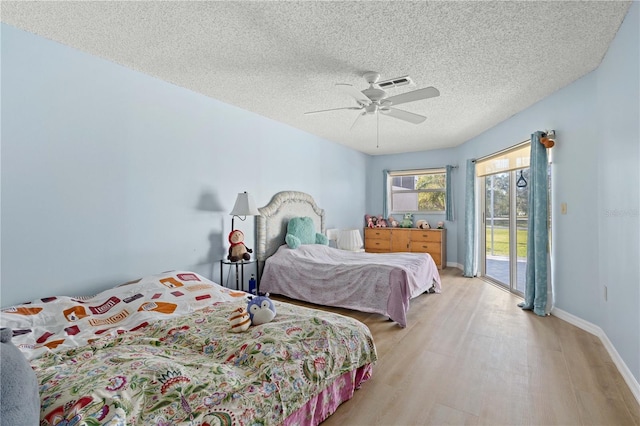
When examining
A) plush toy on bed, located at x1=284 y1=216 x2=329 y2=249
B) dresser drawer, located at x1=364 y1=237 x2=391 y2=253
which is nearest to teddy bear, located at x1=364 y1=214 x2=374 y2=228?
dresser drawer, located at x1=364 y1=237 x2=391 y2=253

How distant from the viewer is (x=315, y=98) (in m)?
3.38

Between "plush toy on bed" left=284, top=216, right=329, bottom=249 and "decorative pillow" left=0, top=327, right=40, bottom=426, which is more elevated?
"plush toy on bed" left=284, top=216, right=329, bottom=249

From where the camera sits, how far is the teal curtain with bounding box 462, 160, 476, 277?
5160 millimetres

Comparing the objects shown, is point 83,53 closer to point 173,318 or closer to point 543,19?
point 173,318

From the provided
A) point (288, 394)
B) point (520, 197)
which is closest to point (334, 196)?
point (520, 197)

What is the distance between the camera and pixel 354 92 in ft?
8.26

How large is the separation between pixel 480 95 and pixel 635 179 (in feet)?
5.77

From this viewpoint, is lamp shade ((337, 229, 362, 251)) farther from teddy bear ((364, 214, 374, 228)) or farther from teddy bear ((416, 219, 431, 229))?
teddy bear ((416, 219, 431, 229))

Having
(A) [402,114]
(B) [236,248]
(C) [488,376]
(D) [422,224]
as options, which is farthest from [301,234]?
(D) [422,224]

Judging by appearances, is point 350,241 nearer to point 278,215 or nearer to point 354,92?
point 278,215

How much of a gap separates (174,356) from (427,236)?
512 centimetres

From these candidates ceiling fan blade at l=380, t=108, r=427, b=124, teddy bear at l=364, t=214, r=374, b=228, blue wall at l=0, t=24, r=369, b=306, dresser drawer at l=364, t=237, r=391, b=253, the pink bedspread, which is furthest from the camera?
teddy bear at l=364, t=214, r=374, b=228

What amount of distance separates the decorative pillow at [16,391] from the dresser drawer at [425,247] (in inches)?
222

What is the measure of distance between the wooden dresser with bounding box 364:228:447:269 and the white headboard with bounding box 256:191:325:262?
1.97 metres
